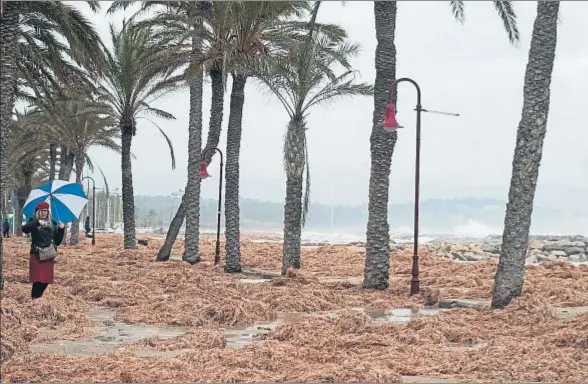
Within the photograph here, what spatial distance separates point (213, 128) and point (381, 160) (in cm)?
914

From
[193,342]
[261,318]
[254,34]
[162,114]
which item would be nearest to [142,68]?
[162,114]

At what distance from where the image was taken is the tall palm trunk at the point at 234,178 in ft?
63.0

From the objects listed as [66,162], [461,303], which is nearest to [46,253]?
[461,303]

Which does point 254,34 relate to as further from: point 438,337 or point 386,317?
point 438,337

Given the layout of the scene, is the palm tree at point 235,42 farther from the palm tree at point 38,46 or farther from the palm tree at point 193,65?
the palm tree at point 38,46

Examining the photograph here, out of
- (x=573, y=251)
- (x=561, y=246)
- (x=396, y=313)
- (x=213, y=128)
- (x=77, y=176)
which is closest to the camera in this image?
(x=396, y=313)

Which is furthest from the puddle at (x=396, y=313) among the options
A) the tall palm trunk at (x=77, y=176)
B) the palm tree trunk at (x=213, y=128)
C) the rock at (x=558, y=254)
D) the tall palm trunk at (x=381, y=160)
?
the rock at (x=558, y=254)

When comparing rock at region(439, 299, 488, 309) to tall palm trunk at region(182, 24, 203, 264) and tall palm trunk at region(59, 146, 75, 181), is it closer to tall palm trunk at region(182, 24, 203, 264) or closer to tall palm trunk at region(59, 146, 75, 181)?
tall palm trunk at region(182, 24, 203, 264)

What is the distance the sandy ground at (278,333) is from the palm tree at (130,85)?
10.8 metres

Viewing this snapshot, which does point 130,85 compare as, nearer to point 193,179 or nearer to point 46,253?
point 193,179

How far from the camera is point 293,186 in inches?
754

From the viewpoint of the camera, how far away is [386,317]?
1073 cm

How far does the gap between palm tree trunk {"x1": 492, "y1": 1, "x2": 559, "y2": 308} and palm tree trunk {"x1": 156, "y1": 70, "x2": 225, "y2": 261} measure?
11.8 m

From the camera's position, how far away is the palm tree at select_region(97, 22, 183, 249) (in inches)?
941
